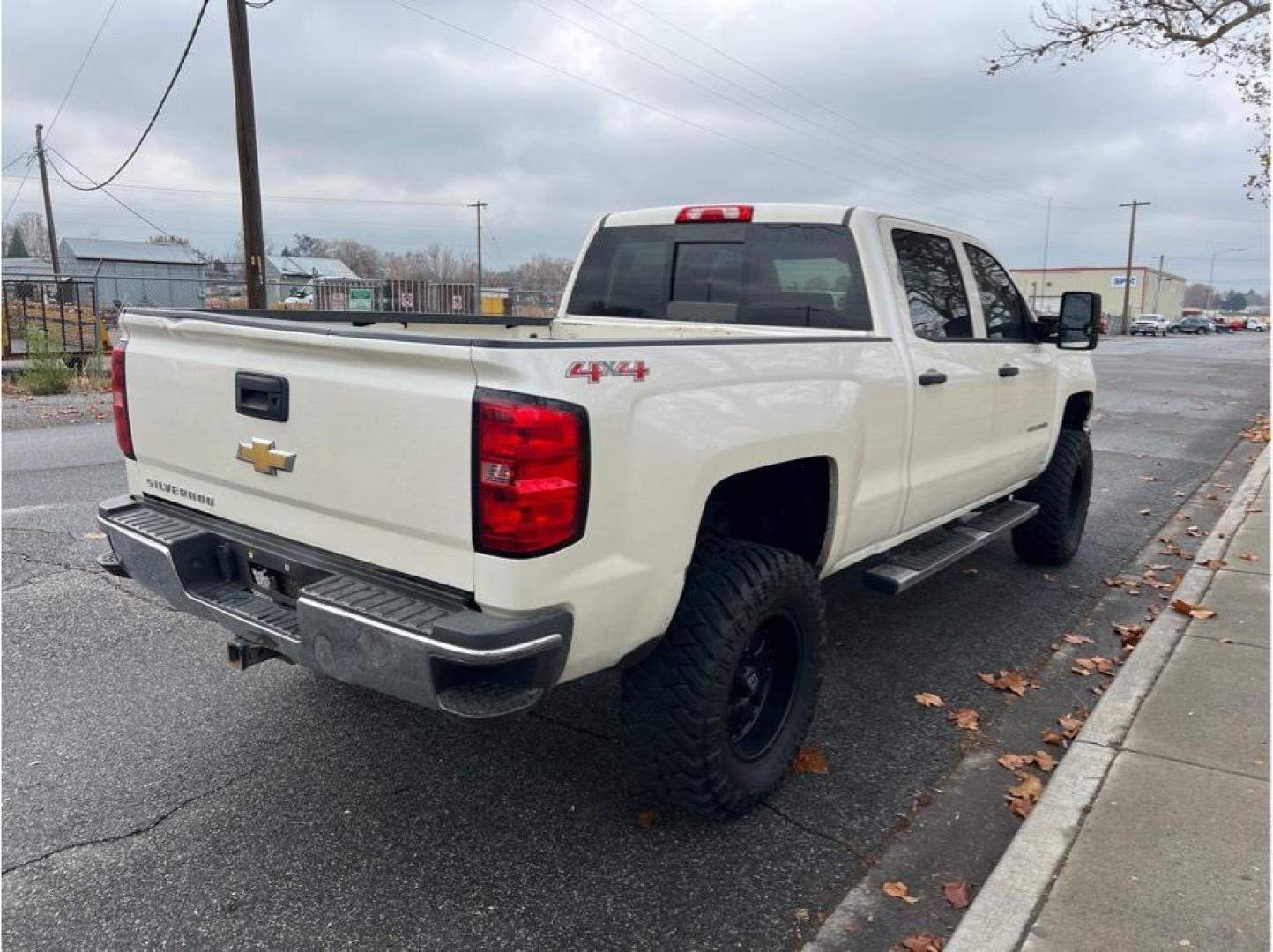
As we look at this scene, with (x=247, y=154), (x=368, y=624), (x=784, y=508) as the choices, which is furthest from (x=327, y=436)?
(x=247, y=154)

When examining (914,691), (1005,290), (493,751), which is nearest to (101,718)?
(493,751)

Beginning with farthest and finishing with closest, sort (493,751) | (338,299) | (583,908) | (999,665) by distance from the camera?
(338,299) → (999,665) → (493,751) → (583,908)

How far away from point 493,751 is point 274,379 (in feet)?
5.32

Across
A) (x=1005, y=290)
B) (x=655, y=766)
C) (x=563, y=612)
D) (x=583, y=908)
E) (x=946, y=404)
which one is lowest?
(x=583, y=908)

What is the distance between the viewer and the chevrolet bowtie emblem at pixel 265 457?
2840 mm

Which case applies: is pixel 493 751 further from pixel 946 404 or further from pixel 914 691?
pixel 946 404

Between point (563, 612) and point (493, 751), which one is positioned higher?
point (563, 612)

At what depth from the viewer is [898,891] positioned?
286cm

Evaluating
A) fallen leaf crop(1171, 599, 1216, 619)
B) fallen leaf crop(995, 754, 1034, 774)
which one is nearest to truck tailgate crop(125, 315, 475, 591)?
fallen leaf crop(995, 754, 1034, 774)

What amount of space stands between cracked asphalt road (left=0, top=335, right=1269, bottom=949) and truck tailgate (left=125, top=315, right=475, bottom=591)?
612mm

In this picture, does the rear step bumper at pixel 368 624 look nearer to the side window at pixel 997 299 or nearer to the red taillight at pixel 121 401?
the red taillight at pixel 121 401

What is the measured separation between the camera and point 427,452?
249 cm

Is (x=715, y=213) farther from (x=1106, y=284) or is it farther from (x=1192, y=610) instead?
(x=1106, y=284)

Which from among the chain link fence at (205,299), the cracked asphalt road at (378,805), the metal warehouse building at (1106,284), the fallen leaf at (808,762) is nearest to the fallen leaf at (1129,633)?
the cracked asphalt road at (378,805)
